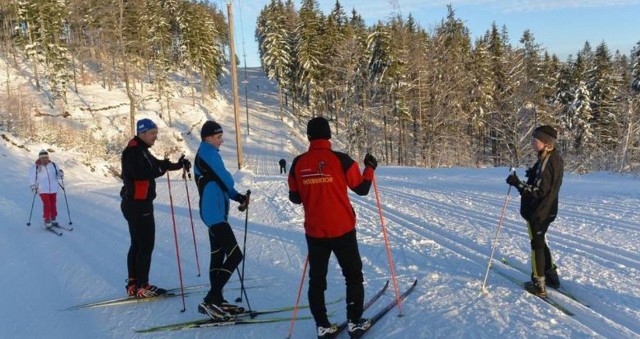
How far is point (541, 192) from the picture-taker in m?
5.08

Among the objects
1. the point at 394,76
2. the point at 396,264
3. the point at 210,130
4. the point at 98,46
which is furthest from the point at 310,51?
the point at 210,130

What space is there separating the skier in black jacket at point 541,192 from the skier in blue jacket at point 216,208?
324 cm

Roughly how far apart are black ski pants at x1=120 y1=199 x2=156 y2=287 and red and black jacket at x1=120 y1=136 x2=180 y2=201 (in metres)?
0.10

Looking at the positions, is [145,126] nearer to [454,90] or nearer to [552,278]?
[552,278]

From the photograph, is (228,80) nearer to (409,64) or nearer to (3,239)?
(409,64)

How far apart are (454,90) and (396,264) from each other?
3565cm

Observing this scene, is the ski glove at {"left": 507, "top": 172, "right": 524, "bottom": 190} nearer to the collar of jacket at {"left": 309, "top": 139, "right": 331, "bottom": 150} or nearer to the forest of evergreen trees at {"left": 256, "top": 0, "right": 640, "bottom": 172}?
the collar of jacket at {"left": 309, "top": 139, "right": 331, "bottom": 150}

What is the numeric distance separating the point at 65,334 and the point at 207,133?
2832mm

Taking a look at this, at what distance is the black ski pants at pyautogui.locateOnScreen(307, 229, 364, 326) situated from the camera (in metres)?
4.04

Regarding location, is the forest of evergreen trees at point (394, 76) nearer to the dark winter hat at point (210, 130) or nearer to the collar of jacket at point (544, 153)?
the collar of jacket at point (544, 153)

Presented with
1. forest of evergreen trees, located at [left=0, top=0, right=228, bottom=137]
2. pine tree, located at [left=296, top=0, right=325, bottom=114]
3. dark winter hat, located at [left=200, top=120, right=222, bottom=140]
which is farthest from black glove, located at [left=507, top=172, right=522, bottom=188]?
pine tree, located at [left=296, top=0, right=325, bottom=114]

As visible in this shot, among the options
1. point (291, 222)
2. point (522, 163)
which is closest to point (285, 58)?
point (522, 163)

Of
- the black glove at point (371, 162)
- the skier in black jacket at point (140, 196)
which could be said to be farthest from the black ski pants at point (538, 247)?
the skier in black jacket at point (140, 196)

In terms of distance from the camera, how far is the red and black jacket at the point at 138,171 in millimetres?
5422
